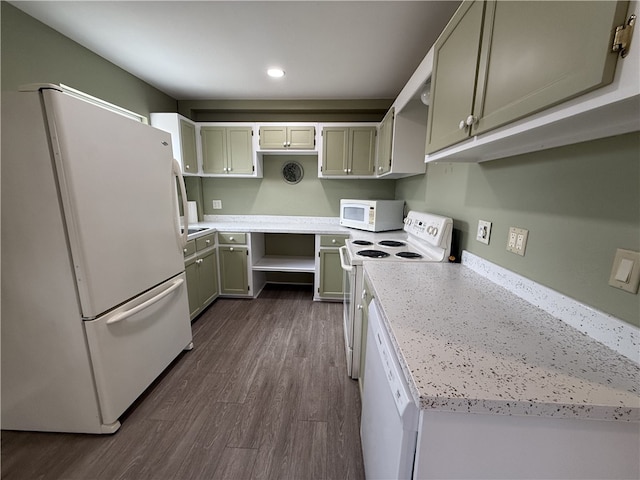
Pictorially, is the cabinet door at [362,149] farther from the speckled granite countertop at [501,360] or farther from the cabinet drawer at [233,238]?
the speckled granite countertop at [501,360]

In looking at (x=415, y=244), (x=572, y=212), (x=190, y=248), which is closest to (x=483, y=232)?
(x=572, y=212)

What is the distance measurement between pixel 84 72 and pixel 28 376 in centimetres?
220

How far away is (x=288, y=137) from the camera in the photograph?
2994 millimetres

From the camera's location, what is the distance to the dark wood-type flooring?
122 cm

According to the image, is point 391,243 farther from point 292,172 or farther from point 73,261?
point 73,261

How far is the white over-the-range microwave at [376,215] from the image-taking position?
8.58 ft

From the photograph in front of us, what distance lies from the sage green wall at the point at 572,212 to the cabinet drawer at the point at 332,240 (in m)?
1.56

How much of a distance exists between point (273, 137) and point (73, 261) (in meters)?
2.33

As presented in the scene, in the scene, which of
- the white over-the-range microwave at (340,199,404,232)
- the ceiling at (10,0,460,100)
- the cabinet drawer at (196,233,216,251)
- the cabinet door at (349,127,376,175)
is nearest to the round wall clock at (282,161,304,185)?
the cabinet door at (349,127,376,175)

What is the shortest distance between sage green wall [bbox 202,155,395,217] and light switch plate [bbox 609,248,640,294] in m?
2.73

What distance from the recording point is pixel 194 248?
8.07 ft

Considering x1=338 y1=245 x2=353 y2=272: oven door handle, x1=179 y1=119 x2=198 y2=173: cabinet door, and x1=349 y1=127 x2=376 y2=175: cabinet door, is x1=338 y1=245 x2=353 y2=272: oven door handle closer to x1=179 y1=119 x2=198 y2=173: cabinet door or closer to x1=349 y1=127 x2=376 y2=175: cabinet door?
x1=349 y1=127 x2=376 y2=175: cabinet door

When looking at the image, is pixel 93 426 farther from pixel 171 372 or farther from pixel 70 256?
pixel 70 256

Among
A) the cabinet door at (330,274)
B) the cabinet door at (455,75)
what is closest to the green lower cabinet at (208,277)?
the cabinet door at (330,274)
